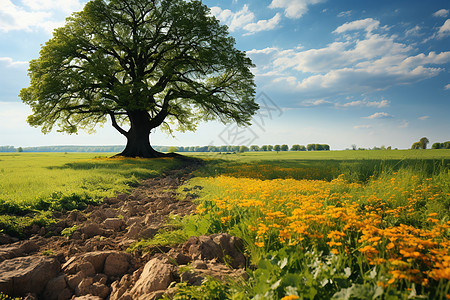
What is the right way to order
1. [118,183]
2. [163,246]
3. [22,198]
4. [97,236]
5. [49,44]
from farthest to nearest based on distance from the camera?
[49,44] < [118,183] < [22,198] < [97,236] < [163,246]

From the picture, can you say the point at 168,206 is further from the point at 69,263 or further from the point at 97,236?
the point at 69,263

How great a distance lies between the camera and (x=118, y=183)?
9344 millimetres

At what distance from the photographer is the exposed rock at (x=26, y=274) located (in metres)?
2.69

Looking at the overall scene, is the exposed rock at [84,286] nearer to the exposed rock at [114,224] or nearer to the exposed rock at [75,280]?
the exposed rock at [75,280]

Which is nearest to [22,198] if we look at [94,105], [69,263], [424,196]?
[69,263]

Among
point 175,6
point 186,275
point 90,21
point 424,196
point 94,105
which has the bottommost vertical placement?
point 186,275

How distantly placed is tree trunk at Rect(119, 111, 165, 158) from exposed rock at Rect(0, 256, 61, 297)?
20567 millimetres

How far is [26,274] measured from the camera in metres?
2.78

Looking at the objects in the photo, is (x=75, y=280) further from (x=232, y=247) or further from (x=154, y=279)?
(x=232, y=247)

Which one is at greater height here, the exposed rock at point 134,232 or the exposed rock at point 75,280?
the exposed rock at point 134,232

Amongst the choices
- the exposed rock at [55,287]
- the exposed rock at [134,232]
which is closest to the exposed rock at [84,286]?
the exposed rock at [55,287]

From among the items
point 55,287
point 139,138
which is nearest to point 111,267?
point 55,287

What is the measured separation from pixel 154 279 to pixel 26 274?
162cm

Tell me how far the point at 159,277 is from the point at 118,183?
7692 millimetres
